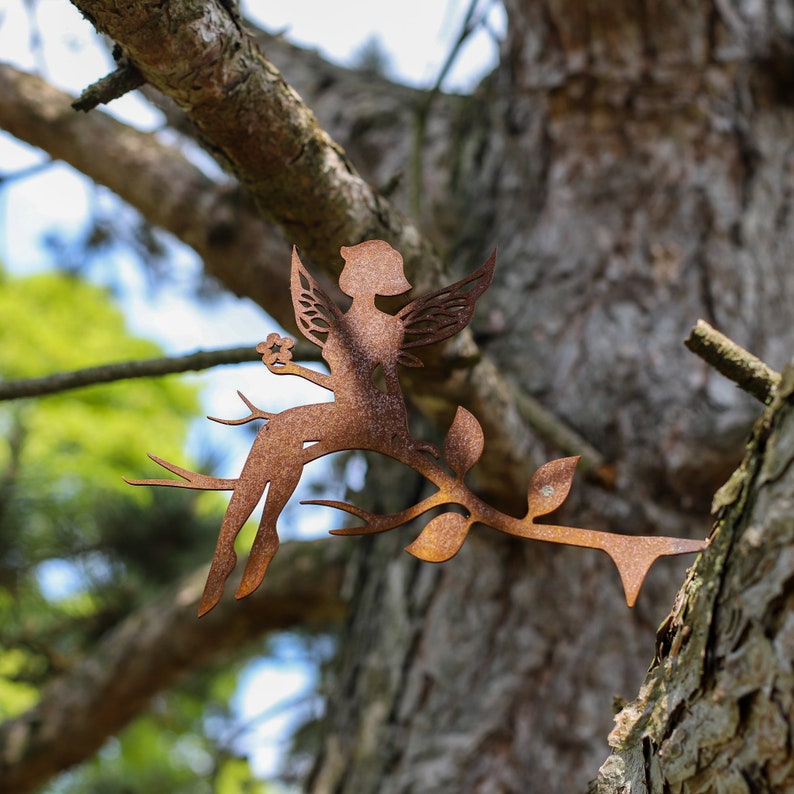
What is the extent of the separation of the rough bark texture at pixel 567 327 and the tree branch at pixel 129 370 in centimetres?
15

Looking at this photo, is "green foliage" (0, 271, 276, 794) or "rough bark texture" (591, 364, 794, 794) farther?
"green foliage" (0, 271, 276, 794)

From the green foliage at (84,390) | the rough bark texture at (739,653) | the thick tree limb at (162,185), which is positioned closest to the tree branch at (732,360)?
the rough bark texture at (739,653)

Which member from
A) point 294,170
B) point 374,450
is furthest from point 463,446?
point 294,170

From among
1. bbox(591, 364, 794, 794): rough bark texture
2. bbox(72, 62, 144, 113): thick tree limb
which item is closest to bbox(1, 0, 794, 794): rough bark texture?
bbox(72, 62, 144, 113): thick tree limb

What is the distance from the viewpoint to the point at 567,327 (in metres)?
1.33

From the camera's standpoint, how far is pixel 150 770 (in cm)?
392

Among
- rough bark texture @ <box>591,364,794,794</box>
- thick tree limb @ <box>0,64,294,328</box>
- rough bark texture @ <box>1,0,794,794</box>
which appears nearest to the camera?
rough bark texture @ <box>591,364,794,794</box>

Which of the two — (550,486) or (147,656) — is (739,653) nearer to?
(550,486)

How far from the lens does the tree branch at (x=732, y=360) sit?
0.60m

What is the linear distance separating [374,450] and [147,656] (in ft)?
4.05

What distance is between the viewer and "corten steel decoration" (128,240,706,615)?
604 mm

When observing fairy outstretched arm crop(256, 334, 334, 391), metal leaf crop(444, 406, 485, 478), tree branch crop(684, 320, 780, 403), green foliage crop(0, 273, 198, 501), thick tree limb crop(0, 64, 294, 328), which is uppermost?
green foliage crop(0, 273, 198, 501)

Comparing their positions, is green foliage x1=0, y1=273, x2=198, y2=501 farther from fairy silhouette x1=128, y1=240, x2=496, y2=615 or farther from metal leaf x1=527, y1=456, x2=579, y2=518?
metal leaf x1=527, y1=456, x2=579, y2=518

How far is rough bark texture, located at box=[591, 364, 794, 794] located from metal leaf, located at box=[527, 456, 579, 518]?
11 cm
